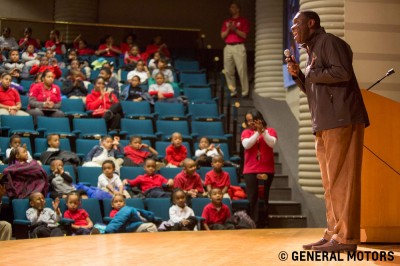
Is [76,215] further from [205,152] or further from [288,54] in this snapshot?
[288,54]

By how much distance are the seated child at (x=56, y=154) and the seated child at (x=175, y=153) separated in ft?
3.61

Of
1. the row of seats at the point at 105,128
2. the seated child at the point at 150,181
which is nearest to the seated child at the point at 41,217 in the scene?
the seated child at the point at 150,181

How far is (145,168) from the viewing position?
26.1ft

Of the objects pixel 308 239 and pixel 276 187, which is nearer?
pixel 308 239

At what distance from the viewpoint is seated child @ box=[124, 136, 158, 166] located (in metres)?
8.45

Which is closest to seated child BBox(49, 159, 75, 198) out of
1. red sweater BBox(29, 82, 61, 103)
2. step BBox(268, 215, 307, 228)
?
red sweater BBox(29, 82, 61, 103)

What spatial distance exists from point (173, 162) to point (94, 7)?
690 cm

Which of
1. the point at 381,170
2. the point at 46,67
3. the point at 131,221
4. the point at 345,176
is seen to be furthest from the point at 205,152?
the point at 345,176

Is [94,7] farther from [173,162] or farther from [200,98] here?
[173,162]

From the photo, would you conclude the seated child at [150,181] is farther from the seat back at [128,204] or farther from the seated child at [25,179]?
the seated child at [25,179]

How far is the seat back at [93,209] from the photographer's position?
286 inches

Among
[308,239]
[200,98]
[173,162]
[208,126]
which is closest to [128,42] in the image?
[200,98]

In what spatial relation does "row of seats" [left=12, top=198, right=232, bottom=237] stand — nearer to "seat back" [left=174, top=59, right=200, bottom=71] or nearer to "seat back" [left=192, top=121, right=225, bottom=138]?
"seat back" [left=192, top=121, right=225, bottom=138]

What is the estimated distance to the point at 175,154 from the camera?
28.3 ft
